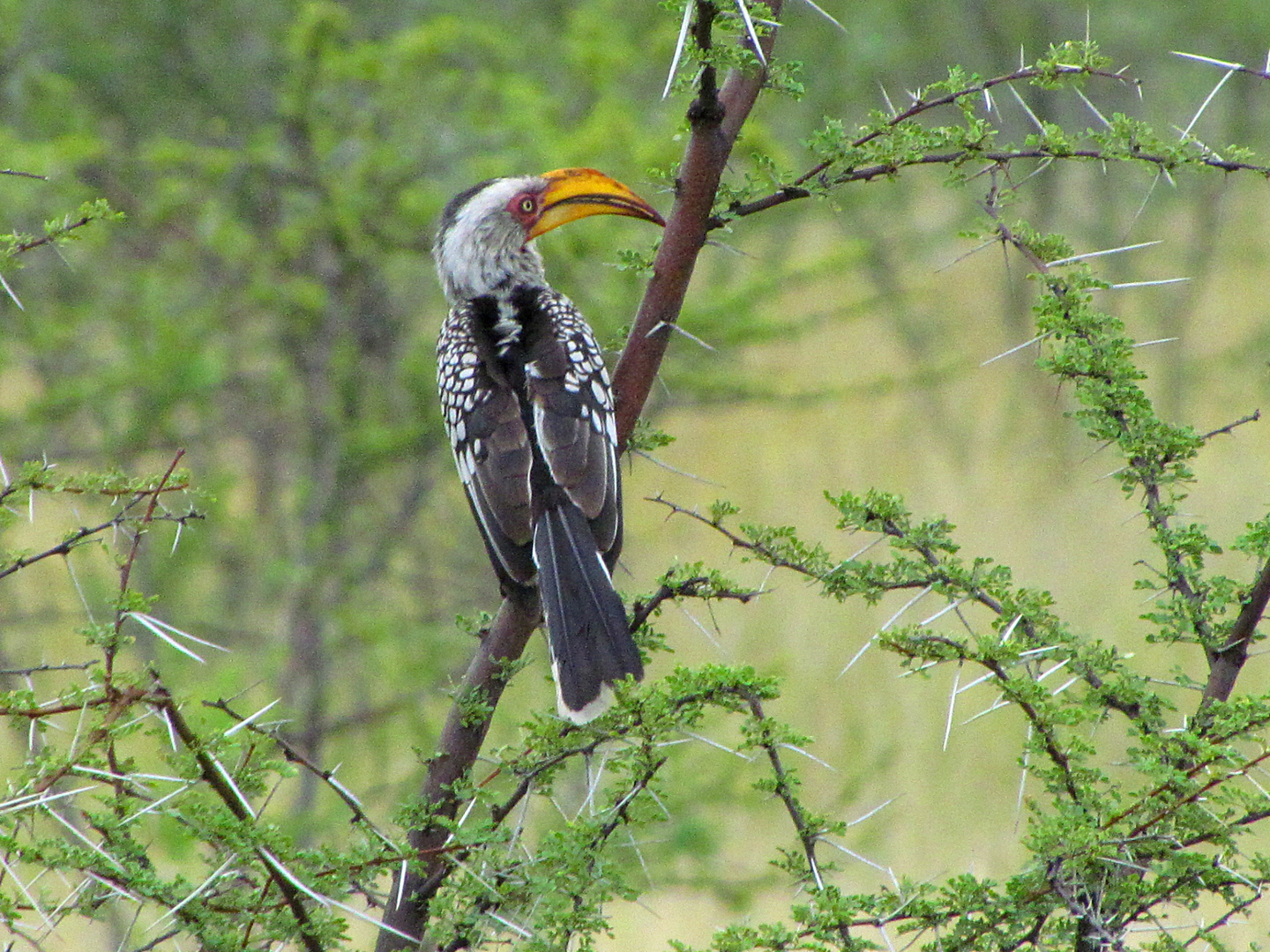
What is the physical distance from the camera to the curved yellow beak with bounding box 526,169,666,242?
3.34 m

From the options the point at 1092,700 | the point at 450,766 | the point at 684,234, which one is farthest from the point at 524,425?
the point at 1092,700

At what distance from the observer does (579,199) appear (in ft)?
11.5

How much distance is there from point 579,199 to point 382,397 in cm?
249

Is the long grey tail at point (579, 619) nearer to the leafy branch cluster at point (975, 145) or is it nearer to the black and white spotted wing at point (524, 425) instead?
the black and white spotted wing at point (524, 425)

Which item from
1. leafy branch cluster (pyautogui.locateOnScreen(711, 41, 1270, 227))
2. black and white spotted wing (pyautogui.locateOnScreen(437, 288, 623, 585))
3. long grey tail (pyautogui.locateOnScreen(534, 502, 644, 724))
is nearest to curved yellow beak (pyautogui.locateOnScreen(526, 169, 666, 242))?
black and white spotted wing (pyautogui.locateOnScreen(437, 288, 623, 585))

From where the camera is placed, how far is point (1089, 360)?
1.96m

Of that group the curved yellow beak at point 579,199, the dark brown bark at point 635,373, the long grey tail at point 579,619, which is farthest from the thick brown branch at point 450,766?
the curved yellow beak at point 579,199

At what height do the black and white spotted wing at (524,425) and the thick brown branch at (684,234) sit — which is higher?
the black and white spotted wing at (524,425)

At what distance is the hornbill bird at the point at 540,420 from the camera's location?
250 cm

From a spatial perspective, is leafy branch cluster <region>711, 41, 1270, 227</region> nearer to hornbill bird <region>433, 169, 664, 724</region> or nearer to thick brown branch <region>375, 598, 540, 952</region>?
hornbill bird <region>433, 169, 664, 724</region>

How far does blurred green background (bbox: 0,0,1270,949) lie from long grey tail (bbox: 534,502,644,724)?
5.21 ft

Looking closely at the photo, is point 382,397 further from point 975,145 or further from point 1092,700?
point 1092,700

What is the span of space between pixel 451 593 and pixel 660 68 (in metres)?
3.71

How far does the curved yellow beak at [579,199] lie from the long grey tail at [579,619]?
0.91 m
